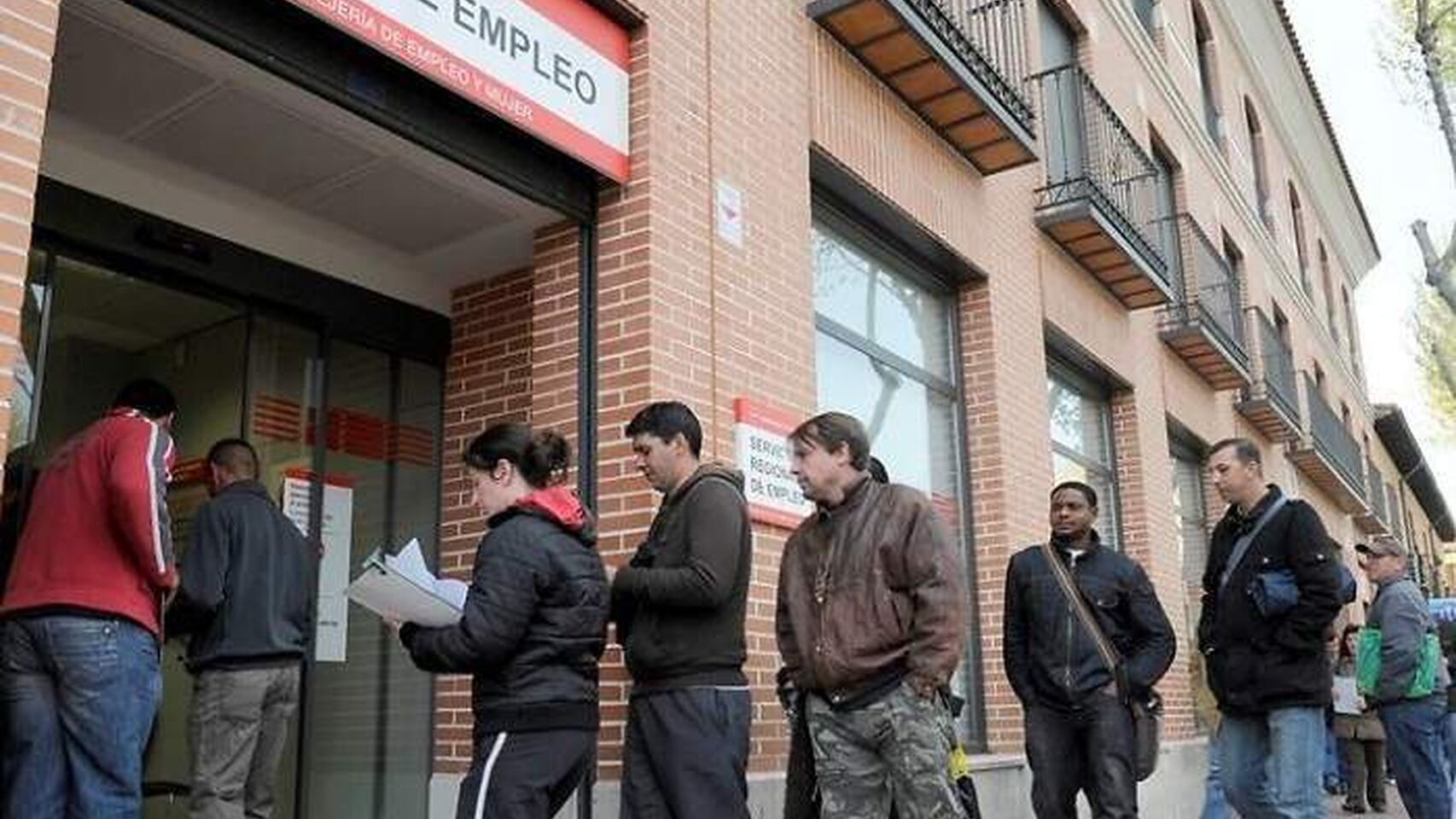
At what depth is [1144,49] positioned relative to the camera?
42.6ft

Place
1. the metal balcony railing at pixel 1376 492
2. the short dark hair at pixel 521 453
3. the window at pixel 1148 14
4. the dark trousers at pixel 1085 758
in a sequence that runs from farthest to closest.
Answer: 1. the metal balcony railing at pixel 1376 492
2. the window at pixel 1148 14
3. the dark trousers at pixel 1085 758
4. the short dark hair at pixel 521 453

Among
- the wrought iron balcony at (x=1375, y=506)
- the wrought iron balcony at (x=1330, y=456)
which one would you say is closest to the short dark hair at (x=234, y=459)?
the wrought iron balcony at (x=1330, y=456)

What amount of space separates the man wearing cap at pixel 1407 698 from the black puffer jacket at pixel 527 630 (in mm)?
5477

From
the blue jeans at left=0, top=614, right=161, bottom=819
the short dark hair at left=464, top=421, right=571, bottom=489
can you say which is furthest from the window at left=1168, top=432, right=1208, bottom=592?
the blue jeans at left=0, top=614, right=161, bottom=819

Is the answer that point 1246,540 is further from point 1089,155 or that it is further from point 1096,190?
point 1089,155

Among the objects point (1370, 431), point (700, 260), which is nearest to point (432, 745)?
point (700, 260)

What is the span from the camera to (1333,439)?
68.5ft

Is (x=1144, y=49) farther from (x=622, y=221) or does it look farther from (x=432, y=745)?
(x=432, y=745)

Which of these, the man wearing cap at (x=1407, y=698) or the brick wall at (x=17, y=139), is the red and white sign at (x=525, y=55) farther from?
the man wearing cap at (x=1407, y=698)

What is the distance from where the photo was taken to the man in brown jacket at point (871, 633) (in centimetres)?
364

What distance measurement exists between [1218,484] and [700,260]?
2295 mm

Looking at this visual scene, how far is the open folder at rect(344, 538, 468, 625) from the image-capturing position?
3291mm

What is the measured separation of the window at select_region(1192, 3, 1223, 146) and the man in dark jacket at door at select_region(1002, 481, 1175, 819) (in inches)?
502

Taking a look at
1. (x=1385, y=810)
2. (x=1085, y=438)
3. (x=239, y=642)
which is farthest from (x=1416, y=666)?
(x=239, y=642)
